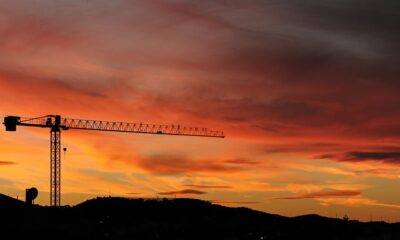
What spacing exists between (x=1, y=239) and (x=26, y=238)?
9976 millimetres

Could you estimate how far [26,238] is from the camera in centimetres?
19912

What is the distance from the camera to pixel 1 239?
19062 cm
